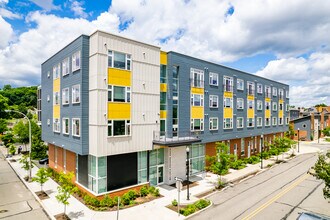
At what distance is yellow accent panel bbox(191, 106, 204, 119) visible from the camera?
82.6 ft

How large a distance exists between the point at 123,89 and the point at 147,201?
982cm

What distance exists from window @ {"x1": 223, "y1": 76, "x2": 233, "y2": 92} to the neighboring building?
143mm

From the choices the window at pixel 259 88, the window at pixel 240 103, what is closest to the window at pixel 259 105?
the window at pixel 259 88

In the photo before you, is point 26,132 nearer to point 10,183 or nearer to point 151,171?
point 10,183

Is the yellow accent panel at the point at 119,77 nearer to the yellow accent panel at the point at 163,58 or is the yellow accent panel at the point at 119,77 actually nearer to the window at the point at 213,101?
the yellow accent panel at the point at 163,58

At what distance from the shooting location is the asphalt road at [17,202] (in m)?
15.4

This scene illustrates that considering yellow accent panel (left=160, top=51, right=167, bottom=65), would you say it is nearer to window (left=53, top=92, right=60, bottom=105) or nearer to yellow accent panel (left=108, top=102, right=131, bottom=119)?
yellow accent panel (left=108, top=102, right=131, bottom=119)

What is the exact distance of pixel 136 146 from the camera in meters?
19.2

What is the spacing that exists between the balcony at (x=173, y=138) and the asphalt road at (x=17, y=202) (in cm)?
1076

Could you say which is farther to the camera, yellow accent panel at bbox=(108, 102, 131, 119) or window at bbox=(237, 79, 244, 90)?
window at bbox=(237, 79, 244, 90)

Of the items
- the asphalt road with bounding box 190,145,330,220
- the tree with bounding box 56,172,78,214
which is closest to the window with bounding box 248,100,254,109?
the asphalt road with bounding box 190,145,330,220

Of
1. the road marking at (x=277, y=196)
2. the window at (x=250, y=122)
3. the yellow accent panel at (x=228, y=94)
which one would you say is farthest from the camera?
the window at (x=250, y=122)

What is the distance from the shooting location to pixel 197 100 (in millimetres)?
25797

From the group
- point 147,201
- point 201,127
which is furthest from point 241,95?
point 147,201
